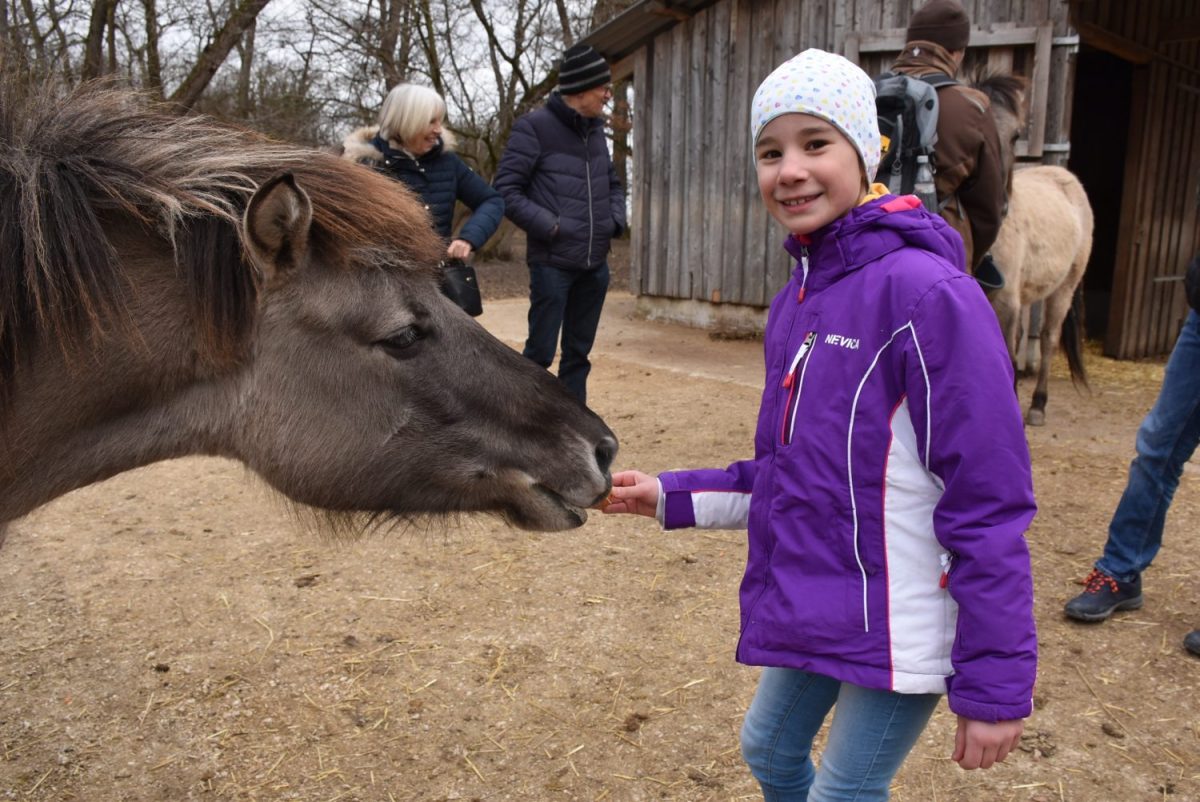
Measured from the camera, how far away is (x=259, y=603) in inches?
140

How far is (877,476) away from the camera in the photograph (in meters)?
1.47

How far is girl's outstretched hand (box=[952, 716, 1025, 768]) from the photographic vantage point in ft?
4.42

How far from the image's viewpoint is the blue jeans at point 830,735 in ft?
4.95

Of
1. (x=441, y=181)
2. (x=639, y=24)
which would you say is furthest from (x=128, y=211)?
(x=639, y=24)

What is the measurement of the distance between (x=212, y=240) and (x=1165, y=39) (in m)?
9.66

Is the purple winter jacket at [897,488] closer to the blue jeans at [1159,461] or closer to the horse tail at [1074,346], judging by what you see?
the blue jeans at [1159,461]

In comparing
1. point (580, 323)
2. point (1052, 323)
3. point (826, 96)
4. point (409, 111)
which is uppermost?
point (409, 111)

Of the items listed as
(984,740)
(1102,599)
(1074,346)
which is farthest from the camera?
(1074,346)

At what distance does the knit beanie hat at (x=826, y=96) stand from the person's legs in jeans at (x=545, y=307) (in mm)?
3424

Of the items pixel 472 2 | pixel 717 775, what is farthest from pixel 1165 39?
pixel 472 2

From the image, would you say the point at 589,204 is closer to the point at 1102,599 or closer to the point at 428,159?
the point at 428,159

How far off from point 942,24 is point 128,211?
3.41m

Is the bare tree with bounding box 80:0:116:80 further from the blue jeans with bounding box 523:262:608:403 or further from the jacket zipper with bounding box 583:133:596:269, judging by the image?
the blue jeans with bounding box 523:262:608:403

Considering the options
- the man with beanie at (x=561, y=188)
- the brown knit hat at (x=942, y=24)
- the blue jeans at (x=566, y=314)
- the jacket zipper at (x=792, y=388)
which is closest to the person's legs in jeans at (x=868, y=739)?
the jacket zipper at (x=792, y=388)
